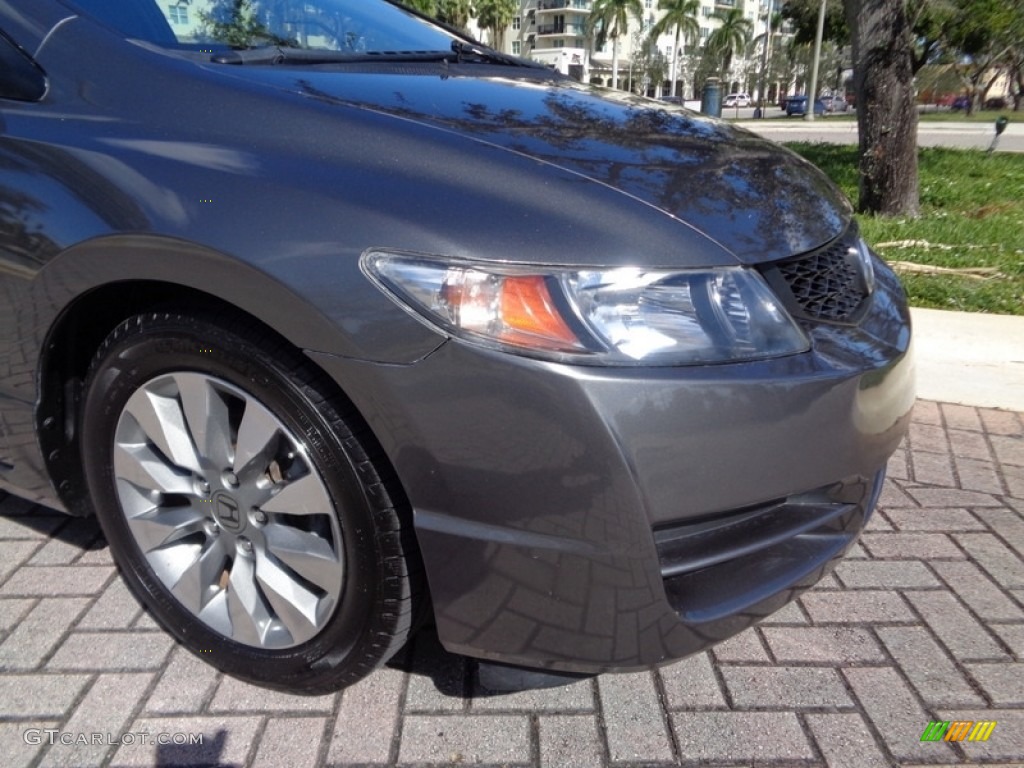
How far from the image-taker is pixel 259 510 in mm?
1841

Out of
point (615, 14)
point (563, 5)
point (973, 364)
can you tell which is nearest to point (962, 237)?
point (973, 364)

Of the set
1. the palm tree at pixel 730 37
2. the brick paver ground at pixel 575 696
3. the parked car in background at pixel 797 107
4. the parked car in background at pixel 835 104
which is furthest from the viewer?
the palm tree at pixel 730 37

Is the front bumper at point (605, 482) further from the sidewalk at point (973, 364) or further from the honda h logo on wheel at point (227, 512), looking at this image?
the sidewalk at point (973, 364)

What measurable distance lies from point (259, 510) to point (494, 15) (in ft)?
158

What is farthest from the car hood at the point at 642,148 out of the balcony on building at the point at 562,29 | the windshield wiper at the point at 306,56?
the balcony on building at the point at 562,29

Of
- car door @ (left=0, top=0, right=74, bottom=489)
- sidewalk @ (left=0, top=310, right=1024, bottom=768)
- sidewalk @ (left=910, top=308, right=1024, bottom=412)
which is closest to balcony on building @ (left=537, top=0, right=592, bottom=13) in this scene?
sidewalk @ (left=910, top=308, right=1024, bottom=412)

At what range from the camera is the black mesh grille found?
5.87ft

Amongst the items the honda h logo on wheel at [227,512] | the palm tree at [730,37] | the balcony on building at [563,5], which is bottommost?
the honda h logo on wheel at [227,512]

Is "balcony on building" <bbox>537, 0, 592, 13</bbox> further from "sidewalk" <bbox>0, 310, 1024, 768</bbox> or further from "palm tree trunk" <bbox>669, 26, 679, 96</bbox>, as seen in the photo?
"sidewalk" <bbox>0, 310, 1024, 768</bbox>

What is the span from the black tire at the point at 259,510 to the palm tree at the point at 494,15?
148 ft

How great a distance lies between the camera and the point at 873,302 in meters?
2.06

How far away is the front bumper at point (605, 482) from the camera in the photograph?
4.83 ft

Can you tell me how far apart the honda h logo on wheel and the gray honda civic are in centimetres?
A: 1

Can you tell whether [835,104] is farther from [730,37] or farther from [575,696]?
[575,696]
